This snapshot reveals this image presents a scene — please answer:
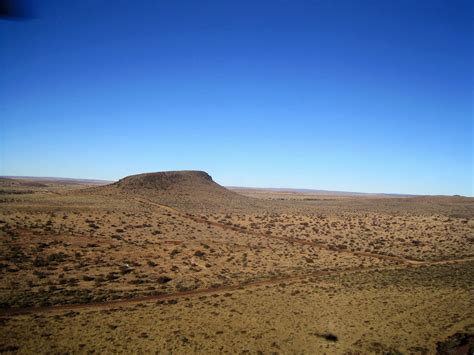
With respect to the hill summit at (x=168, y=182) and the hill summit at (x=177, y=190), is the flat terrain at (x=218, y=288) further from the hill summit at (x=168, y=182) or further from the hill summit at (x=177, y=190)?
the hill summit at (x=168, y=182)

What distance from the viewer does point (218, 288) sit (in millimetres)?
16047

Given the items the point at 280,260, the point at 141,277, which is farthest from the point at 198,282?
the point at 280,260

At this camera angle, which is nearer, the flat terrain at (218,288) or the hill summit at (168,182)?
the flat terrain at (218,288)

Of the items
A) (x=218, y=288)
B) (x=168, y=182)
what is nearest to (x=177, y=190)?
(x=168, y=182)

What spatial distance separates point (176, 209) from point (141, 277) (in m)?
25.9

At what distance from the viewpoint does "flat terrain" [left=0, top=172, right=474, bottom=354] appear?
1072cm

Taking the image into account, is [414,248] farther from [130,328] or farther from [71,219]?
[71,219]

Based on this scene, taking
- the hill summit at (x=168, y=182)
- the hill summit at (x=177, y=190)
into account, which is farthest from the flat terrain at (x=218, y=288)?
the hill summit at (x=168, y=182)

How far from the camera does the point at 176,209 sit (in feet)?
140

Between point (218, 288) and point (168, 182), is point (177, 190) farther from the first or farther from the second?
point (218, 288)

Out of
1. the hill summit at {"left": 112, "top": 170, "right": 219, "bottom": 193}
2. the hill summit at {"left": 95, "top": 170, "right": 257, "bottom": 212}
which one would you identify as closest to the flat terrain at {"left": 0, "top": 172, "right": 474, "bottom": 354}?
the hill summit at {"left": 95, "top": 170, "right": 257, "bottom": 212}

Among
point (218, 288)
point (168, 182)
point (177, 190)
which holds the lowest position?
point (218, 288)

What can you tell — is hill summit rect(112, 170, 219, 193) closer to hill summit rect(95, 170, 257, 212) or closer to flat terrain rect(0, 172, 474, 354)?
hill summit rect(95, 170, 257, 212)

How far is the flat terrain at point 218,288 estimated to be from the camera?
10719 mm
